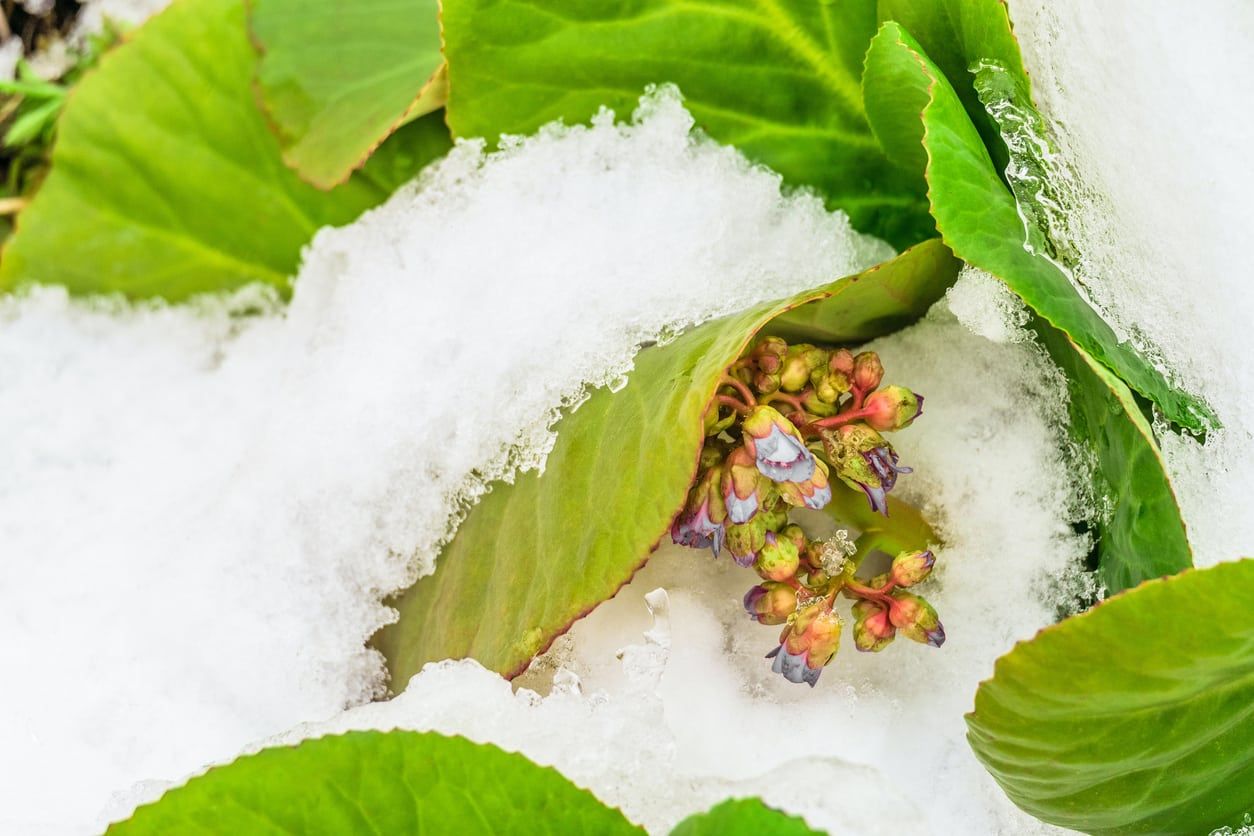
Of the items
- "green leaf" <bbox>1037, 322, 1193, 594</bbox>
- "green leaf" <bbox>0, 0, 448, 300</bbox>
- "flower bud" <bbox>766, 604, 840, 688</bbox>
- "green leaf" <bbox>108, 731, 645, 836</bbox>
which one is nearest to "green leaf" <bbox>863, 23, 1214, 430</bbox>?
"green leaf" <bbox>1037, 322, 1193, 594</bbox>

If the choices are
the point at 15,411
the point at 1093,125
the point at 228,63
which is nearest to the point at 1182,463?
the point at 1093,125

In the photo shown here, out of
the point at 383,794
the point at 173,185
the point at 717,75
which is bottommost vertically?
the point at 383,794

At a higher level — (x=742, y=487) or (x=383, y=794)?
(x=742, y=487)

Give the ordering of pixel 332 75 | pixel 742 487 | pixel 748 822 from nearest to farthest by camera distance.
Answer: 1. pixel 748 822
2. pixel 742 487
3. pixel 332 75

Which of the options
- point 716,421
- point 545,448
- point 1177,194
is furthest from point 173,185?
point 1177,194

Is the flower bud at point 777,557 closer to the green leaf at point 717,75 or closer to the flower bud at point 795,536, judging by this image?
the flower bud at point 795,536

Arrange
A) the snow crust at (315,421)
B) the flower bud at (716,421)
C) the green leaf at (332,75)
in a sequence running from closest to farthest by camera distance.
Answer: the flower bud at (716,421) → the snow crust at (315,421) → the green leaf at (332,75)

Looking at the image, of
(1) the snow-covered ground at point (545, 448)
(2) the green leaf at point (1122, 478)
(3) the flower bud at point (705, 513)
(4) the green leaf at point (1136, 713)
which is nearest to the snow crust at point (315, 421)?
(1) the snow-covered ground at point (545, 448)

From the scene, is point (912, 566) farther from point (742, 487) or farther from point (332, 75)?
point (332, 75)

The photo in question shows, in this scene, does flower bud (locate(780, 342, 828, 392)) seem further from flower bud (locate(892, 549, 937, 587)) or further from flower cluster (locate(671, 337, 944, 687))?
flower bud (locate(892, 549, 937, 587))
